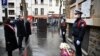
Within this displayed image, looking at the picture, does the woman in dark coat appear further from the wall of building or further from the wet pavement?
the wall of building

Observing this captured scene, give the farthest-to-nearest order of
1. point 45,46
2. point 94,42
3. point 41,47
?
point 45,46 → point 41,47 → point 94,42

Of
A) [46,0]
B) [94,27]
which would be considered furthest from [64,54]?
[46,0]

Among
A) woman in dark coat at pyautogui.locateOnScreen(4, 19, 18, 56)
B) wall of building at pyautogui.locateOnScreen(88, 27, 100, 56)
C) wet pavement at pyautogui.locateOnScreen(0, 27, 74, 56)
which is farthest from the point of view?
wet pavement at pyautogui.locateOnScreen(0, 27, 74, 56)

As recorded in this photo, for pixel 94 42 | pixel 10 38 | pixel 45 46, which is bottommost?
pixel 45 46

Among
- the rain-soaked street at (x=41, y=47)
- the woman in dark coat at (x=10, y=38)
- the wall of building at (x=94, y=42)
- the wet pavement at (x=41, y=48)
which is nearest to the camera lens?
the wall of building at (x=94, y=42)

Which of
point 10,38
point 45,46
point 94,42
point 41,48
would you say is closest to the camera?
point 94,42

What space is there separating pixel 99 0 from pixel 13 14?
7321cm

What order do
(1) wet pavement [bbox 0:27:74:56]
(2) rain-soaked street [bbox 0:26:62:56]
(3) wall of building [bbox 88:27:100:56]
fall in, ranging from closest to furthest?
(3) wall of building [bbox 88:27:100:56]
(1) wet pavement [bbox 0:27:74:56]
(2) rain-soaked street [bbox 0:26:62:56]

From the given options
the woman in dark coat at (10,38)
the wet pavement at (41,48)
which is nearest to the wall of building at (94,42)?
the wet pavement at (41,48)

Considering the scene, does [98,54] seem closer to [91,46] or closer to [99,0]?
[91,46]

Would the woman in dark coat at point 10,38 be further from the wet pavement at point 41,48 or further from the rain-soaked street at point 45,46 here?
the rain-soaked street at point 45,46

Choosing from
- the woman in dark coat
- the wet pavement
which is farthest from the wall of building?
the woman in dark coat

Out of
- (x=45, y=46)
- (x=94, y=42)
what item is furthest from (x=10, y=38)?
(x=45, y=46)

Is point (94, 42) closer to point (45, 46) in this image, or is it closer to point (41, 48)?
point (41, 48)
